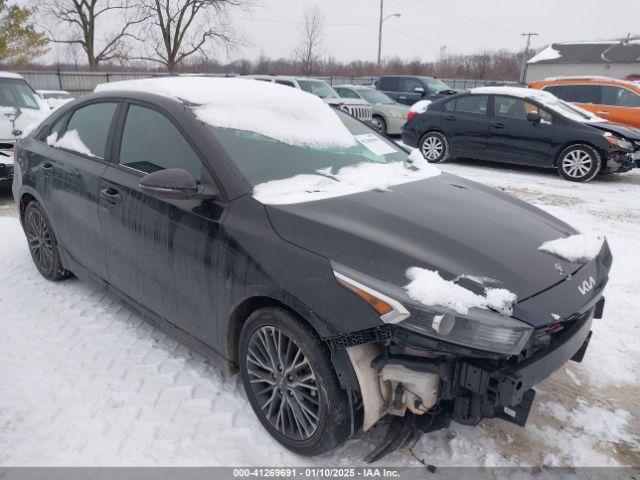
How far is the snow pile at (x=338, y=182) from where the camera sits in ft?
8.22

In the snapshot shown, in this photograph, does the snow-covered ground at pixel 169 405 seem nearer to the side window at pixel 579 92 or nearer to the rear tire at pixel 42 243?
the rear tire at pixel 42 243

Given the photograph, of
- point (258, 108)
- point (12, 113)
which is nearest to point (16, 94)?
point (12, 113)

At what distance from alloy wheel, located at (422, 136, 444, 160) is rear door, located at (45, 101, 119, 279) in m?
7.84

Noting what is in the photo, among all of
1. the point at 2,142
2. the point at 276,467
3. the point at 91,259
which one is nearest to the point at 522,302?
the point at 276,467

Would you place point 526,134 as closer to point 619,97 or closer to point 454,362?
point 619,97

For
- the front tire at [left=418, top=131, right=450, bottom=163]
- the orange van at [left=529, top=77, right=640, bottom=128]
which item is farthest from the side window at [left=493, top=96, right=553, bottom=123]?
the orange van at [left=529, top=77, right=640, bottom=128]

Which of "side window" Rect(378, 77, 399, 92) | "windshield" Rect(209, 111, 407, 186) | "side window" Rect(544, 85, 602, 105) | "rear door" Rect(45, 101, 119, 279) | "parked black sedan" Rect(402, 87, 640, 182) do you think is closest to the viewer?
"windshield" Rect(209, 111, 407, 186)

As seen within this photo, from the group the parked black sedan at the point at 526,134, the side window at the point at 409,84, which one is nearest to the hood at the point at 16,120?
the parked black sedan at the point at 526,134

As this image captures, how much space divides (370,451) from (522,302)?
1.04 m

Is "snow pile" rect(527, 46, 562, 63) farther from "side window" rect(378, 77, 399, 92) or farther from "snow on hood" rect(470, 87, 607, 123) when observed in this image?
"snow on hood" rect(470, 87, 607, 123)

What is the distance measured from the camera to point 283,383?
2355 millimetres

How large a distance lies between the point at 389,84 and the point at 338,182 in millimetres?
16338

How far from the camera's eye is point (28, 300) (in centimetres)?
395

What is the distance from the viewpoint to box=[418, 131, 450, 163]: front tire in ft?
33.7
